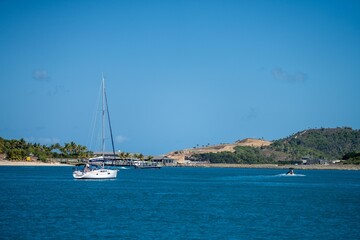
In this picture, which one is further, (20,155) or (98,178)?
(20,155)

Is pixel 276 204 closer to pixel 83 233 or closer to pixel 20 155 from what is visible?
pixel 83 233

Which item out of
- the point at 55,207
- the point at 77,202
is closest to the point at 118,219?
the point at 55,207

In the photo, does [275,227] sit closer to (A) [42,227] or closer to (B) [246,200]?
(A) [42,227]

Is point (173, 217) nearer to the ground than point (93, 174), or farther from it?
nearer to the ground

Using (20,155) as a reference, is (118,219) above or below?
below

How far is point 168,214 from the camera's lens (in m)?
50.0

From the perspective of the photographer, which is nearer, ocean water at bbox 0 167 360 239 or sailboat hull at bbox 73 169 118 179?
ocean water at bbox 0 167 360 239

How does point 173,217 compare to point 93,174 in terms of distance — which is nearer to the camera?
point 173,217

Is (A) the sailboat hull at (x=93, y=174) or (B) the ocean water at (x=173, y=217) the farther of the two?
(A) the sailboat hull at (x=93, y=174)

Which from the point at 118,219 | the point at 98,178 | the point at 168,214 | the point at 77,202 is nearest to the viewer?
the point at 118,219

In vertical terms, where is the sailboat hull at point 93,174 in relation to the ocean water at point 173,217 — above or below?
above

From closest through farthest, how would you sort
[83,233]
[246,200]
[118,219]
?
1. [83,233]
2. [118,219]
3. [246,200]

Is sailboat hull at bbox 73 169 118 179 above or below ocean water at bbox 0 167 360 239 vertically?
above

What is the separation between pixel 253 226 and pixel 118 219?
406 inches
